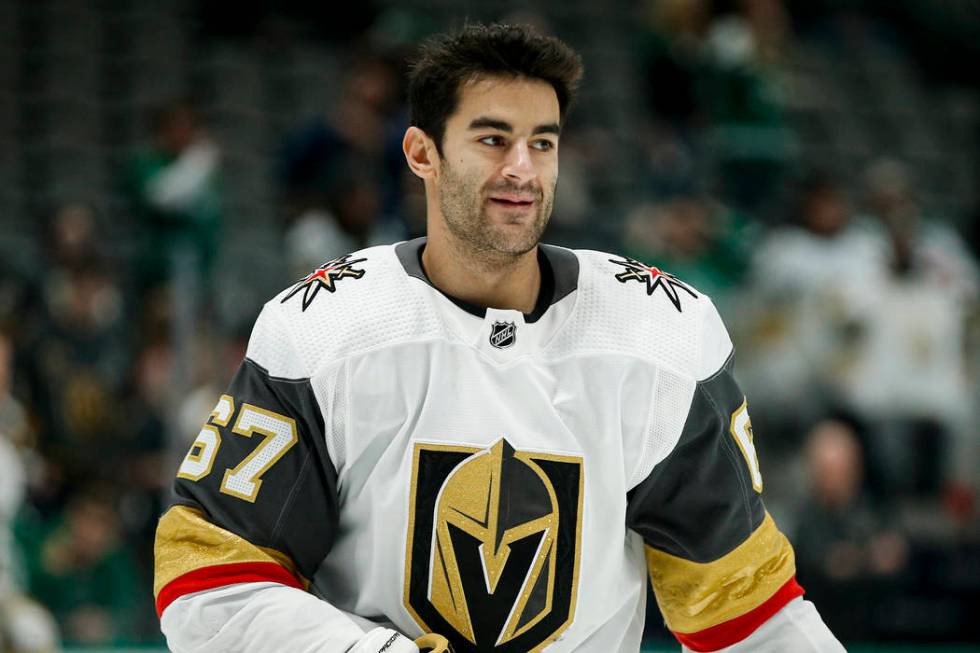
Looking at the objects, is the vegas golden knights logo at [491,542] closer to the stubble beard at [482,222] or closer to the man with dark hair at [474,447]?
the man with dark hair at [474,447]

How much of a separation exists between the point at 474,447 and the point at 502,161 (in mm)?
461

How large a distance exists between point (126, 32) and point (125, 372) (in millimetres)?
2944

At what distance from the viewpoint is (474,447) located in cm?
238

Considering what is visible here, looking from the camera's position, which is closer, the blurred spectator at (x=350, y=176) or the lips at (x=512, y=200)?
the lips at (x=512, y=200)

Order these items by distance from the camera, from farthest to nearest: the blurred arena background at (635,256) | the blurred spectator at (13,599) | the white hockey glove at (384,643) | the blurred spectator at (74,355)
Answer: the blurred spectator at (74,355)
the blurred arena background at (635,256)
the blurred spectator at (13,599)
the white hockey glove at (384,643)

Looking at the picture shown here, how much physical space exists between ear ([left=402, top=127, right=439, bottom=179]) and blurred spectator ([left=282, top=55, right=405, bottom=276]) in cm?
260

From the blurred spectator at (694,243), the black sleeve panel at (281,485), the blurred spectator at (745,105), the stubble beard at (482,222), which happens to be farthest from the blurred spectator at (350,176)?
the black sleeve panel at (281,485)

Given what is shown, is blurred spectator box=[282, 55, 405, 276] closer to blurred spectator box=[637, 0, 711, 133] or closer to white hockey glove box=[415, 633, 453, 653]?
blurred spectator box=[637, 0, 711, 133]

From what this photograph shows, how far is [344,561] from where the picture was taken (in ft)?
8.07

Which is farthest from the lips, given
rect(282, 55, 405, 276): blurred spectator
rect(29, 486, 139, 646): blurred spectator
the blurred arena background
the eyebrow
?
rect(29, 486, 139, 646): blurred spectator

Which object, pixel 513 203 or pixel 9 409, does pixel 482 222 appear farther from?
pixel 9 409

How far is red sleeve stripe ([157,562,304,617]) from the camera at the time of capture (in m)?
2.29

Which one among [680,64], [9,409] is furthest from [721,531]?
[680,64]

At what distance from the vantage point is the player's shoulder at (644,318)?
246 cm
